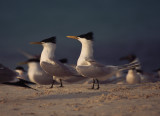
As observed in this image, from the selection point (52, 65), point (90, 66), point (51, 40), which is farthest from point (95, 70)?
point (51, 40)

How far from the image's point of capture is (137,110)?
4.46 m

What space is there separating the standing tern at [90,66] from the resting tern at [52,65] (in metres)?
0.63

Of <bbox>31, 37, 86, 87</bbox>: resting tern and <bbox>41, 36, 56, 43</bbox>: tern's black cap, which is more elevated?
<bbox>41, 36, 56, 43</bbox>: tern's black cap

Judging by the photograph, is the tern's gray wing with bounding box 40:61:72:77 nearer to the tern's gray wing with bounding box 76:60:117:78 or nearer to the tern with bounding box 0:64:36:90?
the tern's gray wing with bounding box 76:60:117:78

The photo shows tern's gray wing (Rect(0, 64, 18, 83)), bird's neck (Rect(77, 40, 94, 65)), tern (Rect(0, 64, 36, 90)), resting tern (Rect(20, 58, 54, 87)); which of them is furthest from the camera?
resting tern (Rect(20, 58, 54, 87))

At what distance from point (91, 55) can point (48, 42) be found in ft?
6.91

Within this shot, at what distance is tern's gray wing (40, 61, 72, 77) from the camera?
9.19 meters

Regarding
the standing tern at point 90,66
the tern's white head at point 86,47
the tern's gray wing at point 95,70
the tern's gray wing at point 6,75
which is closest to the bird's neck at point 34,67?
the tern's white head at point 86,47

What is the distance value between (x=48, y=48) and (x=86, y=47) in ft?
5.71

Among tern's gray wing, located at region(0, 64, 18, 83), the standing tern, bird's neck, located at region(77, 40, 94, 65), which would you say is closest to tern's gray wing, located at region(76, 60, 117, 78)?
the standing tern

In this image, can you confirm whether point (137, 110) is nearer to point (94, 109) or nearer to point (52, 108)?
point (94, 109)

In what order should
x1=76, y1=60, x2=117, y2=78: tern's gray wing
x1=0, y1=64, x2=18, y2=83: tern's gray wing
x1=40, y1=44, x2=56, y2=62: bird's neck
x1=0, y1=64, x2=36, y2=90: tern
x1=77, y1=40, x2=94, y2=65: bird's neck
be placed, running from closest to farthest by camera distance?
x1=0, y1=64, x2=36, y2=90: tern
x1=0, y1=64, x2=18, y2=83: tern's gray wing
x1=76, y1=60, x2=117, y2=78: tern's gray wing
x1=77, y1=40, x2=94, y2=65: bird's neck
x1=40, y1=44, x2=56, y2=62: bird's neck

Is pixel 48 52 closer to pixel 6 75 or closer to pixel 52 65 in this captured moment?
pixel 52 65

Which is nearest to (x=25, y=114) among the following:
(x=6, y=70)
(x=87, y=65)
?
(x=6, y=70)
